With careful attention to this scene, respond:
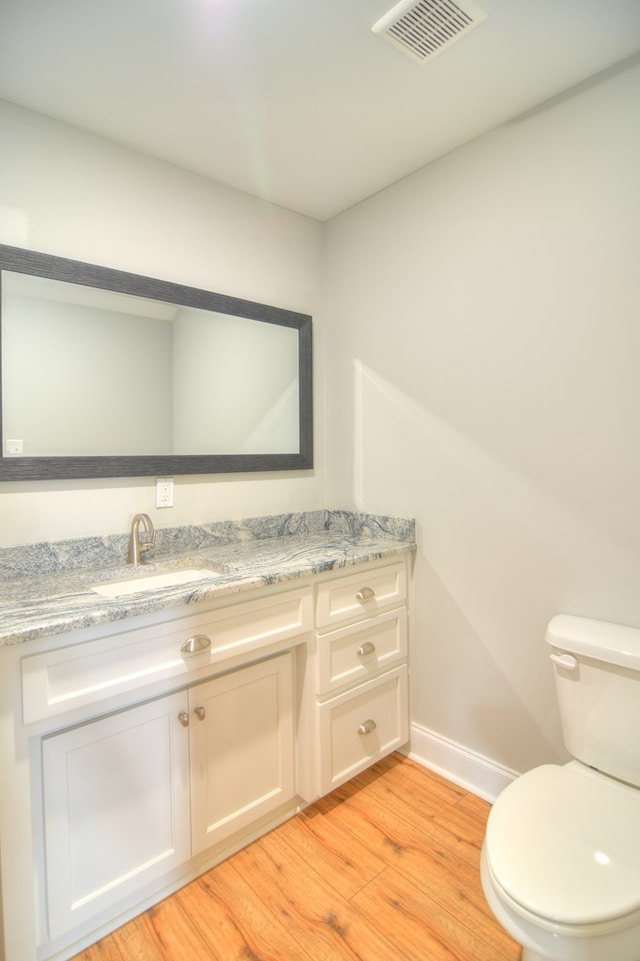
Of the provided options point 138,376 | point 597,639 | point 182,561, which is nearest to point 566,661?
point 597,639

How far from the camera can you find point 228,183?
1.96m

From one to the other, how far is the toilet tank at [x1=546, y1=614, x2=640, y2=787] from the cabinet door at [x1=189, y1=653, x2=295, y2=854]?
34.0 inches

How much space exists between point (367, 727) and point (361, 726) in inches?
1.0

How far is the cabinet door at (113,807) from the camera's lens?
1178 millimetres

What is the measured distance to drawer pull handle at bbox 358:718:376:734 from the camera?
5.95 feet

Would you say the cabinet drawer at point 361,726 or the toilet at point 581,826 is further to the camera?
the cabinet drawer at point 361,726

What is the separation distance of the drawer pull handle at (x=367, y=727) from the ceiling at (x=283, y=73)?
2.14 meters

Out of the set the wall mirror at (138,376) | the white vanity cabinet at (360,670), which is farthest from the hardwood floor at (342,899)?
the wall mirror at (138,376)

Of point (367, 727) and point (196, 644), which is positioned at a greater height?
point (196, 644)

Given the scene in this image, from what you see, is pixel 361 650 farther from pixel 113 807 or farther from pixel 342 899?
pixel 113 807

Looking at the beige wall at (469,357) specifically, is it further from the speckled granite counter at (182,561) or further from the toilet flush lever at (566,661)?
the toilet flush lever at (566,661)

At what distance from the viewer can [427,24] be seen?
1.26 meters

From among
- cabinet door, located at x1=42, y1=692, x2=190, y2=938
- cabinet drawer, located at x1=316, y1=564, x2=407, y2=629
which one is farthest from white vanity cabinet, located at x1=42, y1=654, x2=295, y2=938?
cabinet drawer, located at x1=316, y1=564, x2=407, y2=629

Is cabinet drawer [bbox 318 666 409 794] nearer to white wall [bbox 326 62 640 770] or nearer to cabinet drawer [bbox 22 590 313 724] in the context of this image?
white wall [bbox 326 62 640 770]
